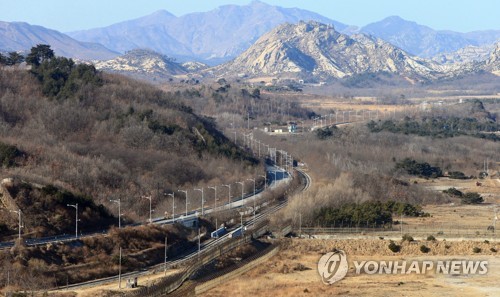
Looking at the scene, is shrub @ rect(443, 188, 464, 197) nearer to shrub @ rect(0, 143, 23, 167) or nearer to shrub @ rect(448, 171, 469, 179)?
shrub @ rect(448, 171, 469, 179)

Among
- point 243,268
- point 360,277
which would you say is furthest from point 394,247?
point 243,268

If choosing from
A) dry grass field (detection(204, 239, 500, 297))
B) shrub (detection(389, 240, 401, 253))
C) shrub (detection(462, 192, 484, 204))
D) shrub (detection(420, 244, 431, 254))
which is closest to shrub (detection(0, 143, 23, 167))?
dry grass field (detection(204, 239, 500, 297))

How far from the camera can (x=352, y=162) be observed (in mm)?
112875

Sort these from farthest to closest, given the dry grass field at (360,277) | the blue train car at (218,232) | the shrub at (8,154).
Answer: the shrub at (8,154) → the blue train car at (218,232) → the dry grass field at (360,277)

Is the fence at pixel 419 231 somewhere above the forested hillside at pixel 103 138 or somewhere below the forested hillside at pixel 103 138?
below

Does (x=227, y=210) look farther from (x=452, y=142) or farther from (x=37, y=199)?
(x=452, y=142)

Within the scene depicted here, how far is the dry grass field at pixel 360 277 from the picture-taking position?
174 feet

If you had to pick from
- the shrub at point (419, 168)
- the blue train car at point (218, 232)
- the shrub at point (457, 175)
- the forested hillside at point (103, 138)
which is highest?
the forested hillside at point (103, 138)

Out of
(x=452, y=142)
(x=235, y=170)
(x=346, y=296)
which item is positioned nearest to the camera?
(x=346, y=296)

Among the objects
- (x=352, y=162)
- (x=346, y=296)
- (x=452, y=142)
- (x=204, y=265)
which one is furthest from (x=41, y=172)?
(x=452, y=142)

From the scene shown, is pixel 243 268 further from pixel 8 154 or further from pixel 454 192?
pixel 454 192

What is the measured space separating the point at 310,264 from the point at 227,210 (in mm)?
15043

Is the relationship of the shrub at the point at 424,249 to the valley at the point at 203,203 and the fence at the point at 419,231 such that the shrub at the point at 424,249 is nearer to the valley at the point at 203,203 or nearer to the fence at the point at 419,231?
the valley at the point at 203,203

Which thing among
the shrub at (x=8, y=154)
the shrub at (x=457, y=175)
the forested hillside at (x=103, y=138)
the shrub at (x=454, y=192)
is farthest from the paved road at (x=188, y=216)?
the shrub at (x=457, y=175)
